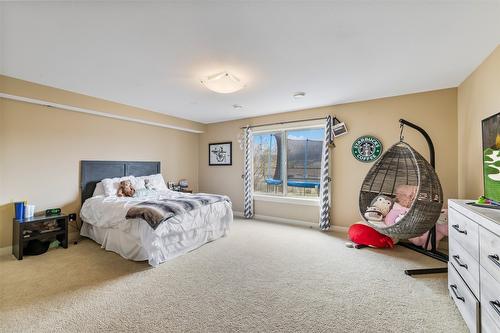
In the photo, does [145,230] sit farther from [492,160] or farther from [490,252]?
[492,160]

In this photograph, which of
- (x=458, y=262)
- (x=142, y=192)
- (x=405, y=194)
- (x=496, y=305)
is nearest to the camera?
(x=496, y=305)

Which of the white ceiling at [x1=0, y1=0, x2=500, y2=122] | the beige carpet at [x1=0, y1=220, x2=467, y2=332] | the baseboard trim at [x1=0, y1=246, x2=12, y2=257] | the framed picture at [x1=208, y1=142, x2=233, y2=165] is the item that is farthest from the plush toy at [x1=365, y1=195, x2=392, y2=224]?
the baseboard trim at [x1=0, y1=246, x2=12, y2=257]

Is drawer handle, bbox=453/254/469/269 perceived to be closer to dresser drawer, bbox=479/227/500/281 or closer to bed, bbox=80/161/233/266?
dresser drawer, bbox=479/227/500/281

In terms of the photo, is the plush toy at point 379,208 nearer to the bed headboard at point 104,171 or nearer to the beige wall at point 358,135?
the beige wall at point 358,135

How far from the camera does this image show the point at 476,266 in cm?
151

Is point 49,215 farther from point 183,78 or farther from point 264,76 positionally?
point 264,76

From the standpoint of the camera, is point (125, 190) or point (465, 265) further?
point (125, 190)

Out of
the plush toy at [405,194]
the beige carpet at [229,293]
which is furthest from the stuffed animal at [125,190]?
the plush toy at [405,194]

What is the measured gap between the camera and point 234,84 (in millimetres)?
2723

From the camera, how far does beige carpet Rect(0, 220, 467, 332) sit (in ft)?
5.57

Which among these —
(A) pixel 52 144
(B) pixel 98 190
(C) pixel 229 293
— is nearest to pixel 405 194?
(C) pixel 229 293

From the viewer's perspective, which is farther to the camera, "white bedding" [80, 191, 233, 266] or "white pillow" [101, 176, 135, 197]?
"white pillow" [101, 176, 135, 197]

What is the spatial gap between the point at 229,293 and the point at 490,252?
1989 millimetres

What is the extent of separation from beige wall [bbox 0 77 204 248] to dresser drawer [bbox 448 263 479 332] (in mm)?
4982
